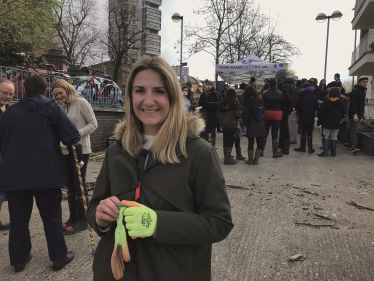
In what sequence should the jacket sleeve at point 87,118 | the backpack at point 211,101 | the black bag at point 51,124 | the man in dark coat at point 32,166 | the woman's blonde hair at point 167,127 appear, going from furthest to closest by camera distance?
1. the backpack at point 211,101
2. the jacket sleeve at point 87,118
3. the black bag at point 51,124
4. the man in dark coat at point 32,166
5. the woman's blonde hair at point 167,127

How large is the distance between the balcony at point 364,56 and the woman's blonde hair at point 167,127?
62.9ft

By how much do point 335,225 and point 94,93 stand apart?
27.9 ft

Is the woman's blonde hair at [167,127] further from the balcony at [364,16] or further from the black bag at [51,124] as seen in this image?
the balcony at [364,16]

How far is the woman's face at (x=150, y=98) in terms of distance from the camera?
157 centimetres

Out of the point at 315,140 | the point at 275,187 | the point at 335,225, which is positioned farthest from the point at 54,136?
the point at 315,140

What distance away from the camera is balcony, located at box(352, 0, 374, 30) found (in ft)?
56.9

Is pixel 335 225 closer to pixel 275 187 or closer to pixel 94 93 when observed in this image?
pixel 275 187

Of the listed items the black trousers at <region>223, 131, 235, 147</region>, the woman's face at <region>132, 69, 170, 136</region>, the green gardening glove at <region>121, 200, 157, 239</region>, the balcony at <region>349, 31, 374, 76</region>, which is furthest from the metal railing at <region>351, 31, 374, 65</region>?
the green gardening glove at <region>121, 200, 157, 239</region>

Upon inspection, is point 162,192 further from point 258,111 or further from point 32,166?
point 258,111

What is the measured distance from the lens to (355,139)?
30.2ft

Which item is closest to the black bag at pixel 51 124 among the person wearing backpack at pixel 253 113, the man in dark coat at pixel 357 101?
the person wearing backpack at pixel 253 113

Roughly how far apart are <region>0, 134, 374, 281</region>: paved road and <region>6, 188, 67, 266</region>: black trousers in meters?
0.19

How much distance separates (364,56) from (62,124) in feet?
63.2

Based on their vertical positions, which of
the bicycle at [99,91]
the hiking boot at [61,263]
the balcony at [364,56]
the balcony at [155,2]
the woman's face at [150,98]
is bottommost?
the hiking boot at [61,263]
